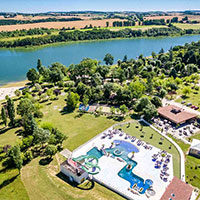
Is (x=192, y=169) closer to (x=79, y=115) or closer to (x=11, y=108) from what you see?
(x=79, y=115)

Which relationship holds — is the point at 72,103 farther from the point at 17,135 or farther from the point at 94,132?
the point at 17,135

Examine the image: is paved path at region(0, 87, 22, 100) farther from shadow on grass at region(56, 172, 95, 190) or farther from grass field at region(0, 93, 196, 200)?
shadow on grass at region(56, 172, 95, 190)

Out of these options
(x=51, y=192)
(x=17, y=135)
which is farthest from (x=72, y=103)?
(x=51, y=192)

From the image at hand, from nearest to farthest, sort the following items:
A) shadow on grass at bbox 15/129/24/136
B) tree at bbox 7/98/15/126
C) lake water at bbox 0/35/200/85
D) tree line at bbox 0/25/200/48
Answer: shadow on grass at bbox 15/129/24/136, tree at bbox 7/98/15/126, lake water at bbox 0/35/200/85, tree line at bbox 0/25/200/48

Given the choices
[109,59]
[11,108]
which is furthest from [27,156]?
[109,59]

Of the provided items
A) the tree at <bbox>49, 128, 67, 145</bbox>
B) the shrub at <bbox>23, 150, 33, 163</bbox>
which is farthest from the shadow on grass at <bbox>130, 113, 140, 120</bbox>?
the shrub at <bbox>23, 150, 33, 163</bbox>
